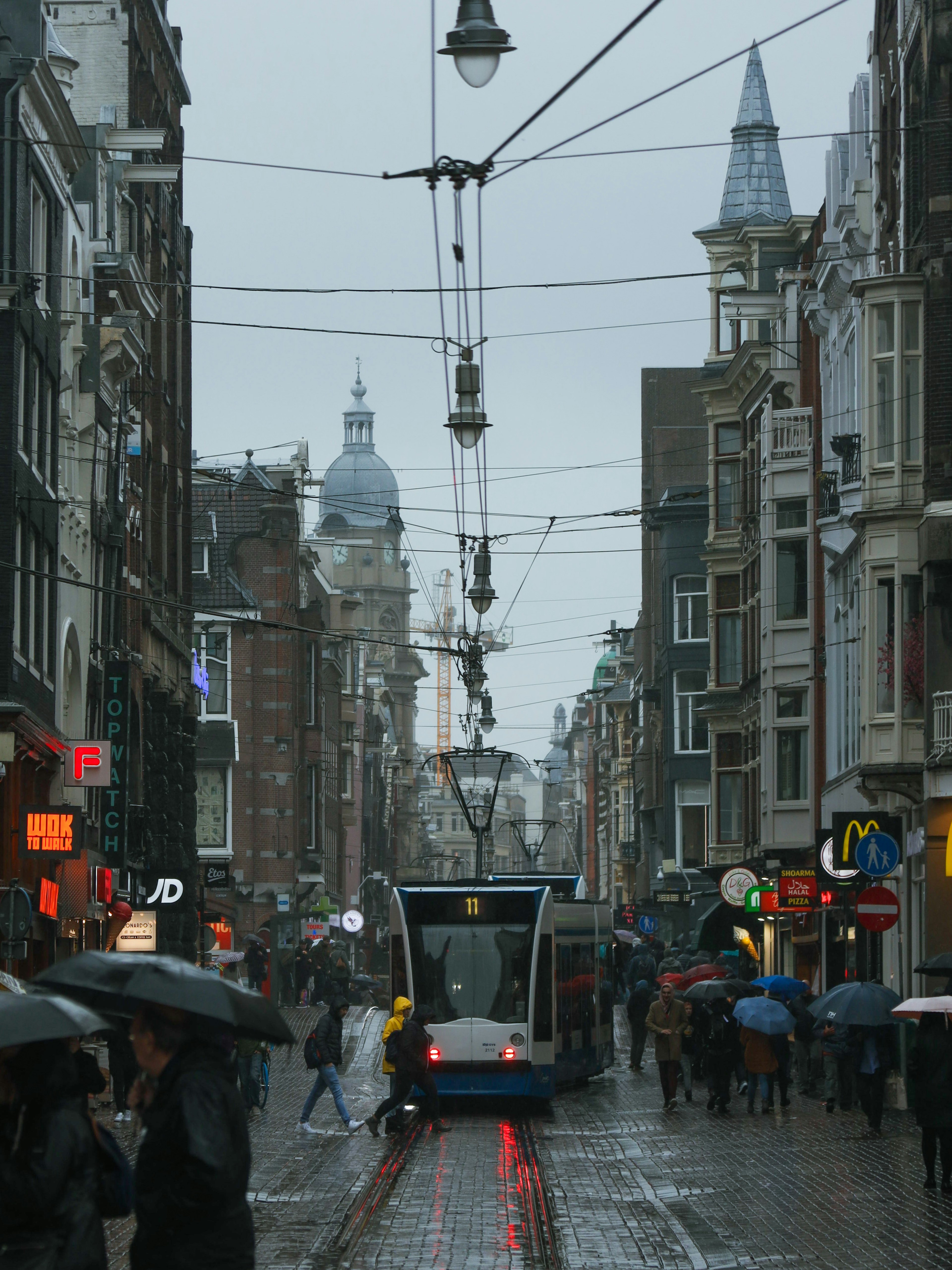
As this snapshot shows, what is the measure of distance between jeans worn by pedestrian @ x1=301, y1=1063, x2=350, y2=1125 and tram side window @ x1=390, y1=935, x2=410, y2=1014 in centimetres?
301

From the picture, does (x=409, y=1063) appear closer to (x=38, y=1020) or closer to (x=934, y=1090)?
(x=934, y=1090)

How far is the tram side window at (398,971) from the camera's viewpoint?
26188mm

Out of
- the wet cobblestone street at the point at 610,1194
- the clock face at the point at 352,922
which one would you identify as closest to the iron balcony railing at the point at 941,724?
the wet cobblestone street at the point at 610,1194

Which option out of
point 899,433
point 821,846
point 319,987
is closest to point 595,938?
point 821,846

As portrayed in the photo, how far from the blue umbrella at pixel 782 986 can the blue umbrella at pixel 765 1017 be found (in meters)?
1.98

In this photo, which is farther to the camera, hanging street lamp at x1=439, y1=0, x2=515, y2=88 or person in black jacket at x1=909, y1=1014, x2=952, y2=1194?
person in black jacket at x1=909, y1=1014, x2=952, y2=1194

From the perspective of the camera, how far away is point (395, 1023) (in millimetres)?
23125

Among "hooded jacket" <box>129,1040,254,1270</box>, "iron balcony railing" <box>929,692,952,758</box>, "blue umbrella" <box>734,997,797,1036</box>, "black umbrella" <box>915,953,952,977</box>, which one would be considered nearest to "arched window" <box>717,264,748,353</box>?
"iron balcony railing" <box>929,692,952,758</box>

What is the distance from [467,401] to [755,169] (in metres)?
36.2

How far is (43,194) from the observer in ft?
108

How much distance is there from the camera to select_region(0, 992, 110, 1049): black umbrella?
6582 mm

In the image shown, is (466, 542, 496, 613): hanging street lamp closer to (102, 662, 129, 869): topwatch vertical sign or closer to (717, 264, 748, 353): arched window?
(102, 662, 129, 869): topwatch vertical sign

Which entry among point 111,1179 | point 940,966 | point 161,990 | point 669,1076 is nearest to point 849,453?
point 669,1076

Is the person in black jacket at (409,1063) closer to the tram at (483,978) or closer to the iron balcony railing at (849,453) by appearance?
the tram at (483,978)
